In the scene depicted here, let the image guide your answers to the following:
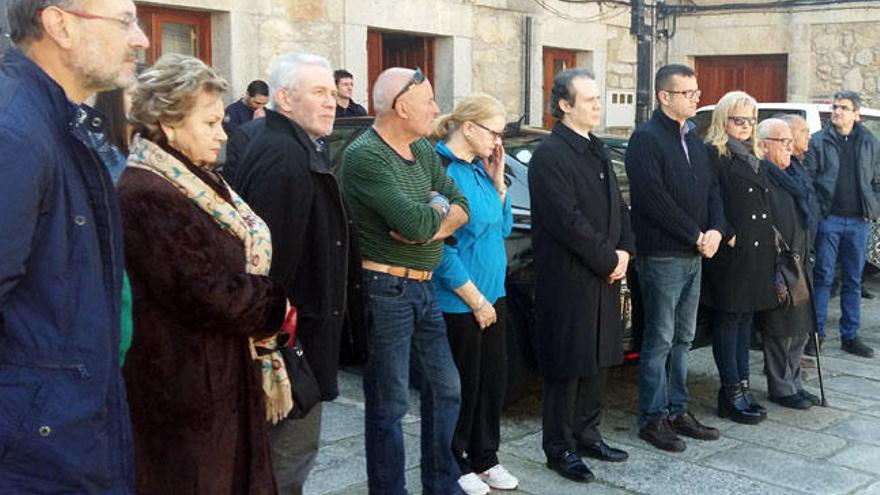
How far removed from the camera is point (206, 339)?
267cm

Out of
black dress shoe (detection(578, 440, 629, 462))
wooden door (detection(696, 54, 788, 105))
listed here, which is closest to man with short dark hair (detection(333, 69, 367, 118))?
black dress shoe (detection(578, 440, 629, 462))

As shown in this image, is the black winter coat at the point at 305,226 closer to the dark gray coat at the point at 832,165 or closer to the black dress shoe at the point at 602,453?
the black dress shoe at the point at 602,453

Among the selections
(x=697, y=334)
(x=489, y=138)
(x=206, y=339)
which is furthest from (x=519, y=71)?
Result: (x=206, y=339)

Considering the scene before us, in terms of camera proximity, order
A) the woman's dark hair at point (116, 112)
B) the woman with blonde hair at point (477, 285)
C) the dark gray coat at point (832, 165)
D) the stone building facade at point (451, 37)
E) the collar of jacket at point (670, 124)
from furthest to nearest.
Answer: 1. the stone building facade at point (451, 37)
2. the dark gray coat at point (832, 165)
3. the collar of jacket at point (670, 124)
4. the woman with blonde hair at point (477, 285)
5. the woman's dark hair at point (116, 112)

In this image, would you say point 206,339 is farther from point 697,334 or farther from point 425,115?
point 697,334

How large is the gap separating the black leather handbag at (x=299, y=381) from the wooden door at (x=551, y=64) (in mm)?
10411

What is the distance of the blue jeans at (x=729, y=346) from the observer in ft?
17.6

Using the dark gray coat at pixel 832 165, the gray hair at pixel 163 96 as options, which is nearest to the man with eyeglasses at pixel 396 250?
the gray hair at pixel 163 96

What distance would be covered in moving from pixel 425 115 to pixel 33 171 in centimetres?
207

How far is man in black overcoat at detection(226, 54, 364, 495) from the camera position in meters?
3.11

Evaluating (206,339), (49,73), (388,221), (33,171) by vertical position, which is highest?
(49,73)

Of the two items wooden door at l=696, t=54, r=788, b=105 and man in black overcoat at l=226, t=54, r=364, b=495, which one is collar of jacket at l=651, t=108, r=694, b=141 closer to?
Result: man in black overcoat at l=226, t=54, r=364, b=495

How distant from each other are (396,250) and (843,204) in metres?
4.37

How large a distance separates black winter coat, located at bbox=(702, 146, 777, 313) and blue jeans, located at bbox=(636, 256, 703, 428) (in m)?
0.31
